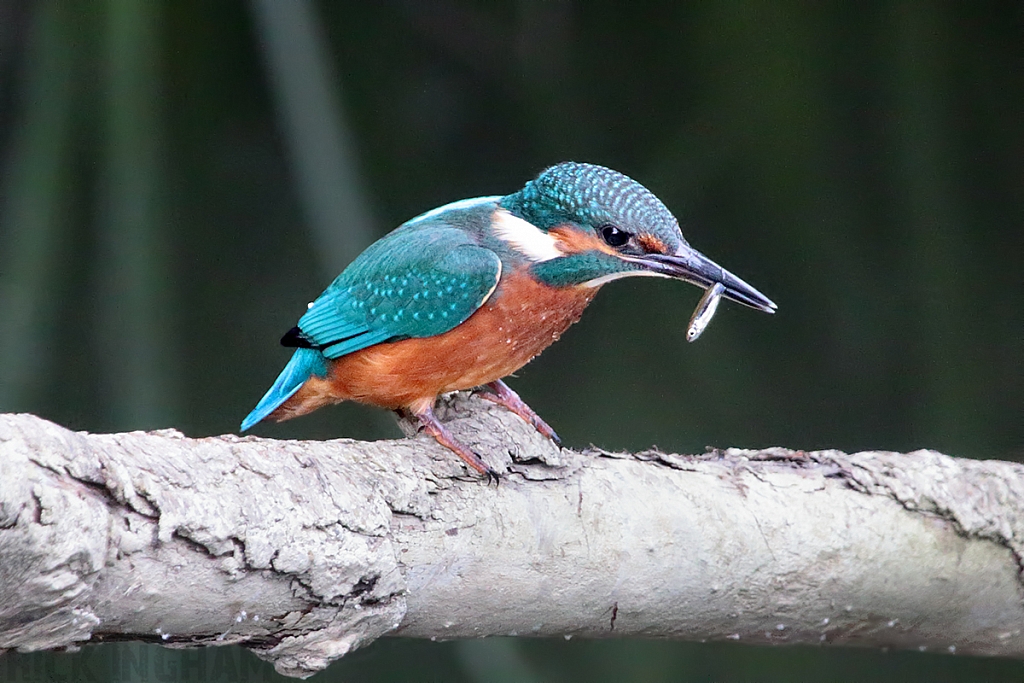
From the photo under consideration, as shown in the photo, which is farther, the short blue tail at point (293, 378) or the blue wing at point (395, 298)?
the short blue tail at point (293, 378)

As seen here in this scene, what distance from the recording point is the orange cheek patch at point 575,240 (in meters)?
1.57

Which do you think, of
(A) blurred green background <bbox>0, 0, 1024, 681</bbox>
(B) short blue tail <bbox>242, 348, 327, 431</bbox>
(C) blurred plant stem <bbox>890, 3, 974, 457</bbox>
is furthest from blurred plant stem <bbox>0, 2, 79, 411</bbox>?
(C) blurred plant stem <bbox>890, 3, 974, 457</bbox>

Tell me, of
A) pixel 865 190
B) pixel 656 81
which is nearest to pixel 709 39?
pixel 656 81

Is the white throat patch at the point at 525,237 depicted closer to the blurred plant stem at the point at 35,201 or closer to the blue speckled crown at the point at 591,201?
the blue speckled crown at the point at 591,201

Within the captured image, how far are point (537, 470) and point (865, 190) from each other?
1254mm

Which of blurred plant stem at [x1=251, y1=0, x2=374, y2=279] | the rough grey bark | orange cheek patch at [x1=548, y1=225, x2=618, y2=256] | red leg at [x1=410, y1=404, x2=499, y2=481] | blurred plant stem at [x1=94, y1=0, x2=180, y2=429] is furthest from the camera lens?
blurred plant stem at [x1=251, y1=0, x2=374, y2=279]

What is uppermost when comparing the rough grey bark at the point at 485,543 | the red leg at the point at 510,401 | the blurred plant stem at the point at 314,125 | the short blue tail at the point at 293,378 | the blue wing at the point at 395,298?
the blurred plant stem at the point at 314,125

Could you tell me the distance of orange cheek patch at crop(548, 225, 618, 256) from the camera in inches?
61.7

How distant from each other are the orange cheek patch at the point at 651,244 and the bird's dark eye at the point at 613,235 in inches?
0.9

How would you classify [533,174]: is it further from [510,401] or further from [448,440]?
[448,440]

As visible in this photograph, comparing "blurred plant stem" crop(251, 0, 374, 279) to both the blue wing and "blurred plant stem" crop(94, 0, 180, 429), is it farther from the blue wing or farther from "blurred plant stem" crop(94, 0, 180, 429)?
the blue wing

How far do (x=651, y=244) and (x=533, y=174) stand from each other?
976 mm

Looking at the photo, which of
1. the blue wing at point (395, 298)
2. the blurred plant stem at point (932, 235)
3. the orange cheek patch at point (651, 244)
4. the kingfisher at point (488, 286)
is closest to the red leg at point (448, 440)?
the kingfisher at point (488, 286)

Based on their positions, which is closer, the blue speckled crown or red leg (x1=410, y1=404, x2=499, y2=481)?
red leg (x1=410, y1=404, x2=499, y2=481)
